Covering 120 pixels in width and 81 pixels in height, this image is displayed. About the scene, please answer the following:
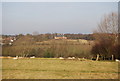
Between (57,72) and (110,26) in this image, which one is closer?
(57,72)

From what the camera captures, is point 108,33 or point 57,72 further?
point 108,33

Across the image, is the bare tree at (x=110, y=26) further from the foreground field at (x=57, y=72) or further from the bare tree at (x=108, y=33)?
the foreground field at (x=57, y=72)

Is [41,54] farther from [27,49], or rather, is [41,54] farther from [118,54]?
[118,54]

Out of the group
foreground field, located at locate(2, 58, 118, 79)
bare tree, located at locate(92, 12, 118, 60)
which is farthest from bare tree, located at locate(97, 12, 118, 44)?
foreground field, located at locate(2, 58, 118, 79)

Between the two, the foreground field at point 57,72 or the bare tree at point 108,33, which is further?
the bare tree at point 108,33

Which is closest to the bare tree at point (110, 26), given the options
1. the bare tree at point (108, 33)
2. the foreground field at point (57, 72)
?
the bare tree at point (108, 33)

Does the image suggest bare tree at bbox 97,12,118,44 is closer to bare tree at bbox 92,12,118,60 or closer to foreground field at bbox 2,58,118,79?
bare tree at bbox 92,12,118,60

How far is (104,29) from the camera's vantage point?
15344mm

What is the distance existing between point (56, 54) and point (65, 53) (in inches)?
41.7

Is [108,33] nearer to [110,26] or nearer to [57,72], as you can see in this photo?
[110,26]

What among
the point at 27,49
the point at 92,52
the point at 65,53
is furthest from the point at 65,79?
the point at 27,49

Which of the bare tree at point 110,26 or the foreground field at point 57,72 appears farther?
the bare tree at point 110,26

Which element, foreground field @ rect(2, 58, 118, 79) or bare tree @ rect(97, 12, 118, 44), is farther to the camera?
bare tree @ rect(97, 12, 118, 44)

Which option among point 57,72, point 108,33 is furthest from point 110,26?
point 57,72
